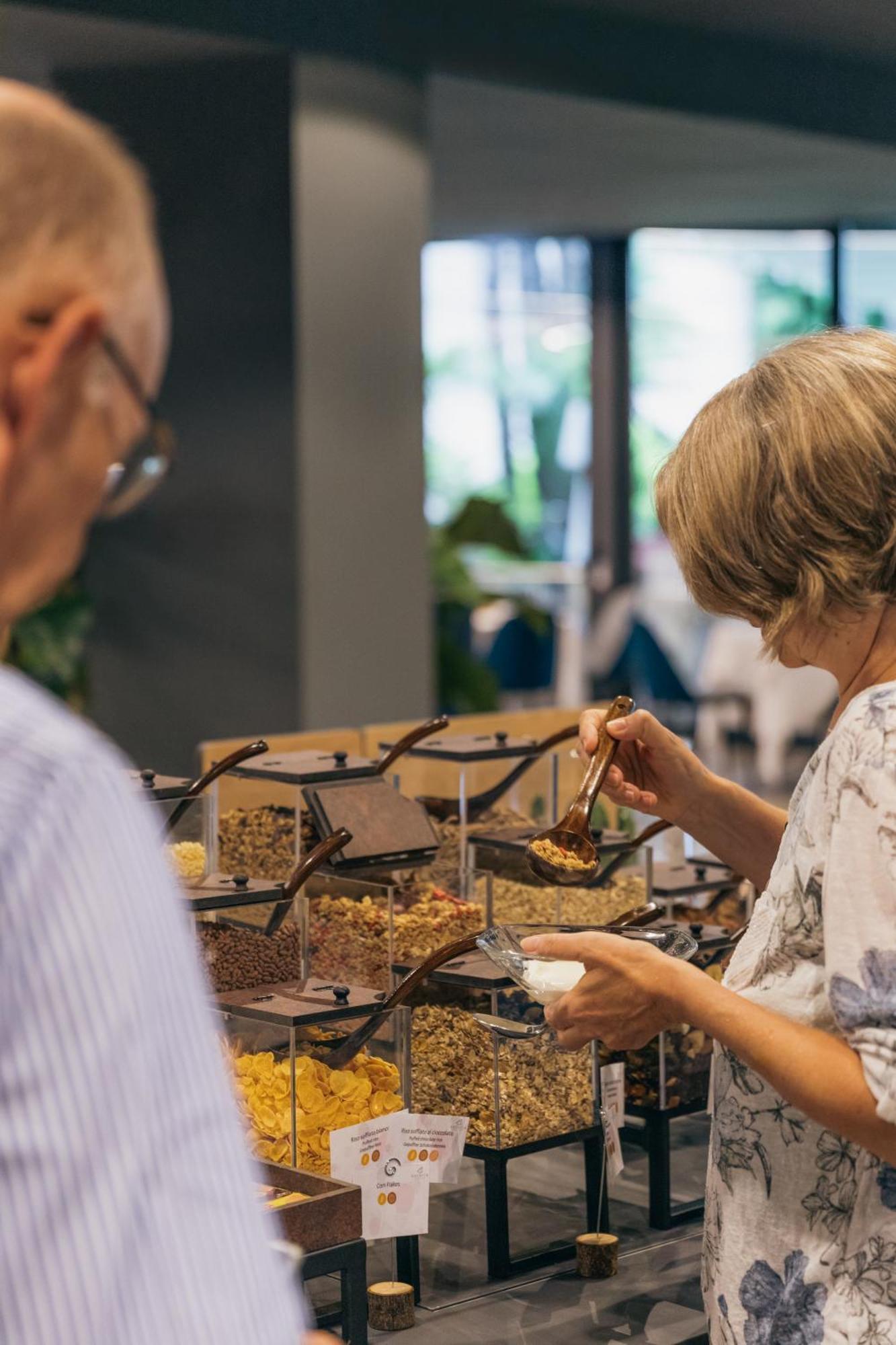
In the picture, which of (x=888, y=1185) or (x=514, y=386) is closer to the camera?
(x=888, y=1185)

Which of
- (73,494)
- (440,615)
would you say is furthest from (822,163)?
(73,494)

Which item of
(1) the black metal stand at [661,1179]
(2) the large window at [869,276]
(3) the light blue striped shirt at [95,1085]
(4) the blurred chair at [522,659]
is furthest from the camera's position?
(2) the large window at [869,276]

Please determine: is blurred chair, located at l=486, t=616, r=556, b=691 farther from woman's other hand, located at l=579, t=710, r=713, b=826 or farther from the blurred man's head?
the blurred man's head

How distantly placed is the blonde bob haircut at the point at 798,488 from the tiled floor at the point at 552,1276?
0.64 metres

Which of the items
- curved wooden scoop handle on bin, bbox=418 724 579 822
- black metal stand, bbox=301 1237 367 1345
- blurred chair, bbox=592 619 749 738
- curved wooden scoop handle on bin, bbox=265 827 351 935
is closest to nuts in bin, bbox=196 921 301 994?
curved wooden scoop handle on bin, bbox=265 827 351 935

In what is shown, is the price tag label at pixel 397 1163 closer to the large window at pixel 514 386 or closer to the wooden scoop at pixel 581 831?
the wooden scoop at pixel 581 831

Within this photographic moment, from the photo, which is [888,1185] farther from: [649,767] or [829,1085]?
[649,767]

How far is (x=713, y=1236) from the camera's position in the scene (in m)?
1.23

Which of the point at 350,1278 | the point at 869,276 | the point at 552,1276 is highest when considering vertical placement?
the point at 869,276

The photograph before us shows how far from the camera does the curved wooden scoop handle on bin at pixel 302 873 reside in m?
1.68

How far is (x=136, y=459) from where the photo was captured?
65 centimetres

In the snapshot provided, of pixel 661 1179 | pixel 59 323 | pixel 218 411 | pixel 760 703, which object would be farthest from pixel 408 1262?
pixel 760 703

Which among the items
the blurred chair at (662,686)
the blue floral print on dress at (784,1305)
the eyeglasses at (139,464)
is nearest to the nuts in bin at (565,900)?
the blue floral print on dress at (784,1305)

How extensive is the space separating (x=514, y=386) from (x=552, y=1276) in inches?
342
